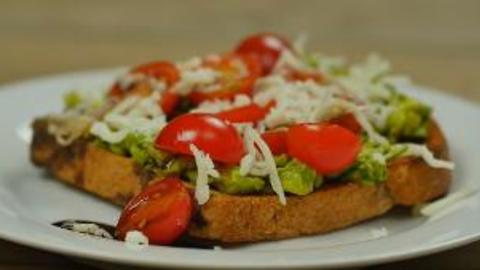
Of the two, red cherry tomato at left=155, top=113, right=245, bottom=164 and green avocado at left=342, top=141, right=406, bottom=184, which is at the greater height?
red cherry tomato at left=155, top=113, right=245, bottom=164

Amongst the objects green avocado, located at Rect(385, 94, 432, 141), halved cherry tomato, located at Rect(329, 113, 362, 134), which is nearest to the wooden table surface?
green avocado, located at Rect(385, 94, 432, 141)

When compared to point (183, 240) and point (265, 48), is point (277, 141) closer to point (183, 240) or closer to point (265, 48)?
point (183, 240)

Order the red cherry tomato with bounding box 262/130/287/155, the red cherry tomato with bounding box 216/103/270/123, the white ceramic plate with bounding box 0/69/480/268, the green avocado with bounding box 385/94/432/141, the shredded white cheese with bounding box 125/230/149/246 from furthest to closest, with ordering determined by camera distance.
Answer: the green avocado with bounding box 385/94/432/141 → the red cherry tomato with bounding box 216/103/270/123 → the red cherry tomato with bounding box 262/130/287/155 → the shredded white cheese with bounding box 125/230/149/246 → the white ceramic plate with bounding box 0/69/480/268

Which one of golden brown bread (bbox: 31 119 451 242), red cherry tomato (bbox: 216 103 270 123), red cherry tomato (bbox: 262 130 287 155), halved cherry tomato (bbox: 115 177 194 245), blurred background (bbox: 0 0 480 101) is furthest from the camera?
blurred background (bbox: 0 0 480 101)

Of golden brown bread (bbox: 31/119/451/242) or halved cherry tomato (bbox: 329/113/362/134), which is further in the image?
halved cherry tomato (bbox: 329/113/362/134)

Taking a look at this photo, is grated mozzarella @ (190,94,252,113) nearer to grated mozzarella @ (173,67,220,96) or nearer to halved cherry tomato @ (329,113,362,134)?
grated mozzarella @ (173,67,220,96)

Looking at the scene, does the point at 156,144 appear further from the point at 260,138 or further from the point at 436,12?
the point at 436,12


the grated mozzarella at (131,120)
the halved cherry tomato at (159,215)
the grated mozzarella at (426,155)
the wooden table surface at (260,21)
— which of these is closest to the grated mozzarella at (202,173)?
the halved cherry tomato at (159,215)

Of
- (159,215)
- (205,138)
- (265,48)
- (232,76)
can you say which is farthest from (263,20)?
(159,215)
